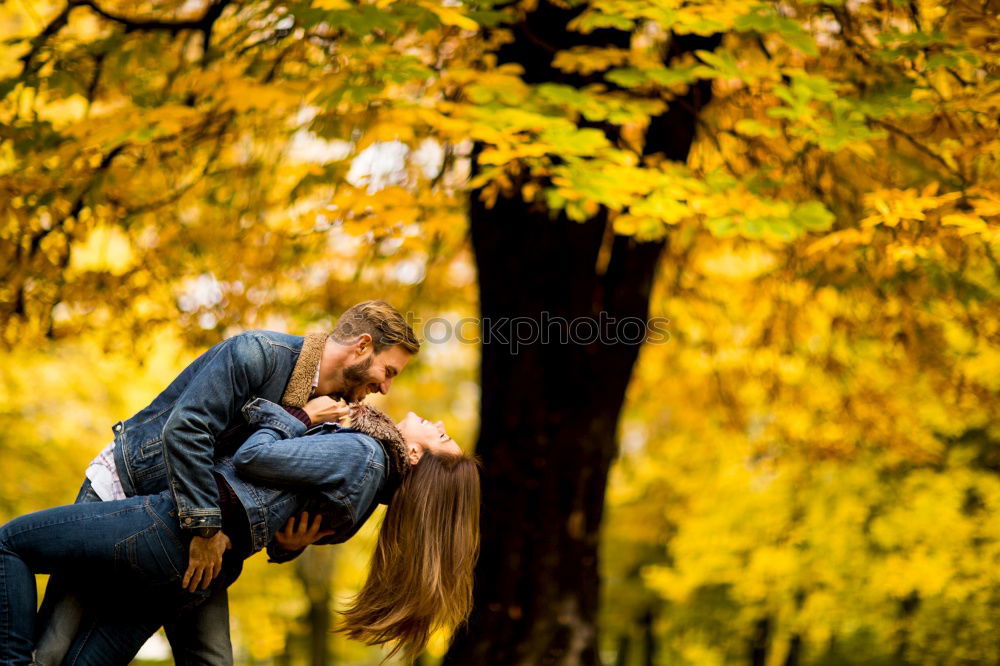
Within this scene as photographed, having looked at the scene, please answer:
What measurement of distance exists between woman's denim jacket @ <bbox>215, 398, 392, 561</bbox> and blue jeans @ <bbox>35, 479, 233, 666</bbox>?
0.47 m

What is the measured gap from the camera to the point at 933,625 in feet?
41.9

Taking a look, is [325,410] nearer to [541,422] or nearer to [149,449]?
[149,449]

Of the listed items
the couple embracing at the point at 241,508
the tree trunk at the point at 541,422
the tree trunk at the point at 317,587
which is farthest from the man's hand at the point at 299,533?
the tree trunk at the point at 317,587

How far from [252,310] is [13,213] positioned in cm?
272

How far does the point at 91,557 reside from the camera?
3027 millimetres

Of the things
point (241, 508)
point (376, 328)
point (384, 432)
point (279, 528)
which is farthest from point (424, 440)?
point (241, 508)

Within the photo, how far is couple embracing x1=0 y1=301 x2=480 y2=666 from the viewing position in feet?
9.95

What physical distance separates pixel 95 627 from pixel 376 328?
1.37 metres

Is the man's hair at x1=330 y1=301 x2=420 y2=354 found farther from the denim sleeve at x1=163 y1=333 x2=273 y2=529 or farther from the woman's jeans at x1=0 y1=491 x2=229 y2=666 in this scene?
the woman's jeans at x1=0 y1=491 x2=229 y2=666

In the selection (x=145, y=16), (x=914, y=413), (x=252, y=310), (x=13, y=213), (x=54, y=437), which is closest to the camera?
(x=13, y=213)

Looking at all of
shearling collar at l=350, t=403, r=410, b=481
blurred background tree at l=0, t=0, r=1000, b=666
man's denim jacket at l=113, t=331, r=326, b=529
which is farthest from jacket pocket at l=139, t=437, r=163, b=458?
blurred background tree at l=0, t=0, r=1000, b=666

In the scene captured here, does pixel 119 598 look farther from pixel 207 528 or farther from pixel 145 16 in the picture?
pixel 145 16

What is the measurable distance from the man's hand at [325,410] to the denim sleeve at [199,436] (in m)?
0.30

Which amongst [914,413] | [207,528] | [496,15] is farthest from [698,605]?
[207,528]
